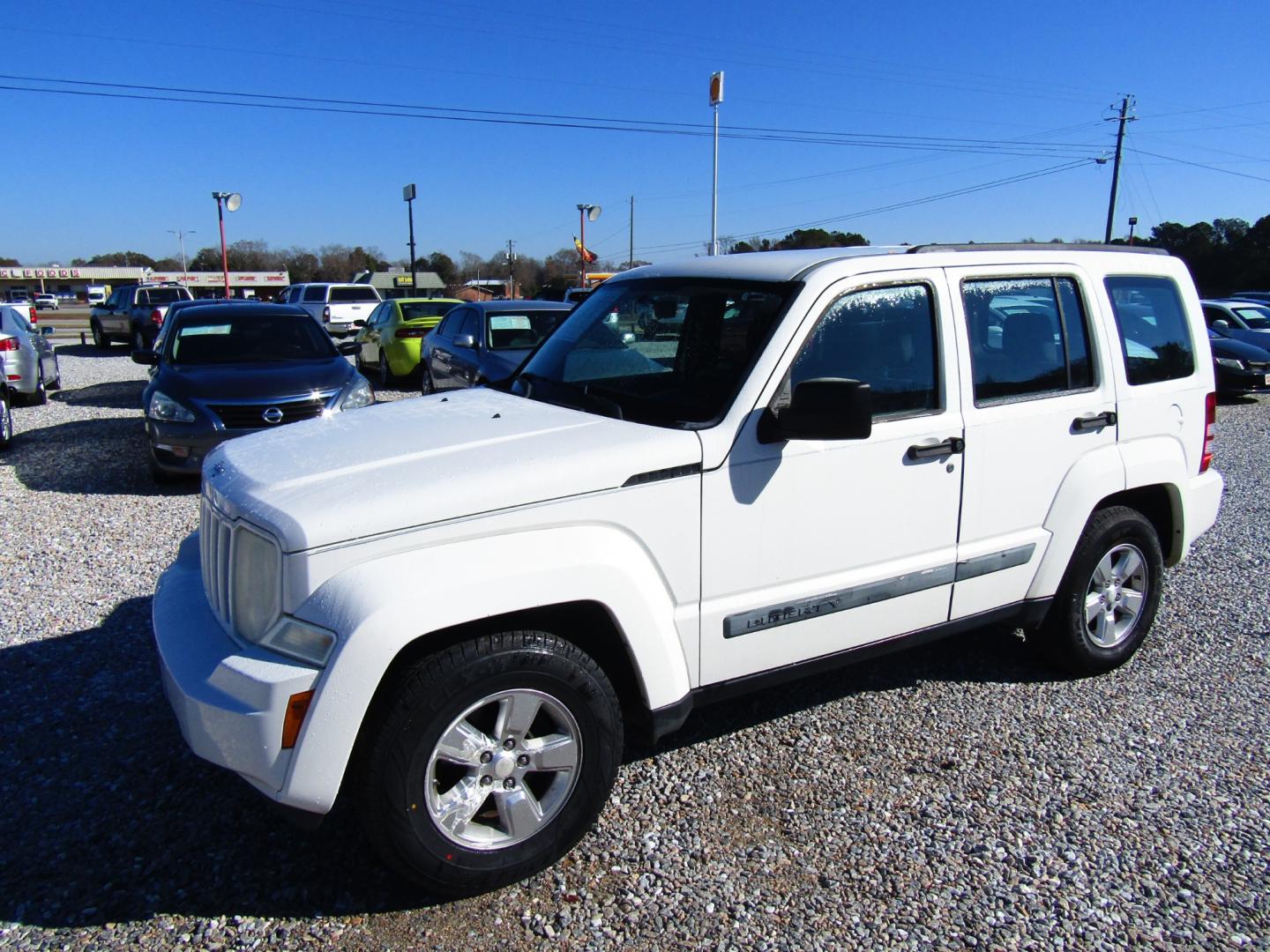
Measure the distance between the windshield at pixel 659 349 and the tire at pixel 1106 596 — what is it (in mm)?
2021

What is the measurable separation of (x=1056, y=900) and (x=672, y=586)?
1.55 meters

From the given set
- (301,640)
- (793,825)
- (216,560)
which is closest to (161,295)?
(216,560)

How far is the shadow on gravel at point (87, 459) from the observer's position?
8.39 metres

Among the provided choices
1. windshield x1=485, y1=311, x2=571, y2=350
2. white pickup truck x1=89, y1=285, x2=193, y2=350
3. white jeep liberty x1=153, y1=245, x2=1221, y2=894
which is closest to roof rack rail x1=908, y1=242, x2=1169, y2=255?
Answer: white jeep liberty x1=153, y1=245, x2=1221, y2=894

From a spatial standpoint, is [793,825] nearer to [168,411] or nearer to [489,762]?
[489,762]

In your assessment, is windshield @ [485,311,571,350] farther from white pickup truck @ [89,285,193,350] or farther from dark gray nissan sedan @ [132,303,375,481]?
white pickup truck @ [89,285,193,350]

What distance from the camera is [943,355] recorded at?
3539 millimetres

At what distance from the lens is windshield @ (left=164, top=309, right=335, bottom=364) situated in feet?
29.1

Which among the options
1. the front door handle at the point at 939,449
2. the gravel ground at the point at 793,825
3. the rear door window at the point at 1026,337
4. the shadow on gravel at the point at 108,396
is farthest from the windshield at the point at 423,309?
the front door handle at the point at 939,449

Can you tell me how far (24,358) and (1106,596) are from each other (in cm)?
1389

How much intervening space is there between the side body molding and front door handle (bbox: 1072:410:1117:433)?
2210 millimetres

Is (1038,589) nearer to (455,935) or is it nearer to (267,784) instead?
(455,935)

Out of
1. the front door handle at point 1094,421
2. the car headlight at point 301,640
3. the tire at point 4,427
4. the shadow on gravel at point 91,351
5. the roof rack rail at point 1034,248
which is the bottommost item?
the shadow on gravel at point 91,351

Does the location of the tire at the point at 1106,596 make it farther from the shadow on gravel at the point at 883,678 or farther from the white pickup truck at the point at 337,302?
the white pickup truck at the point at 337,302
